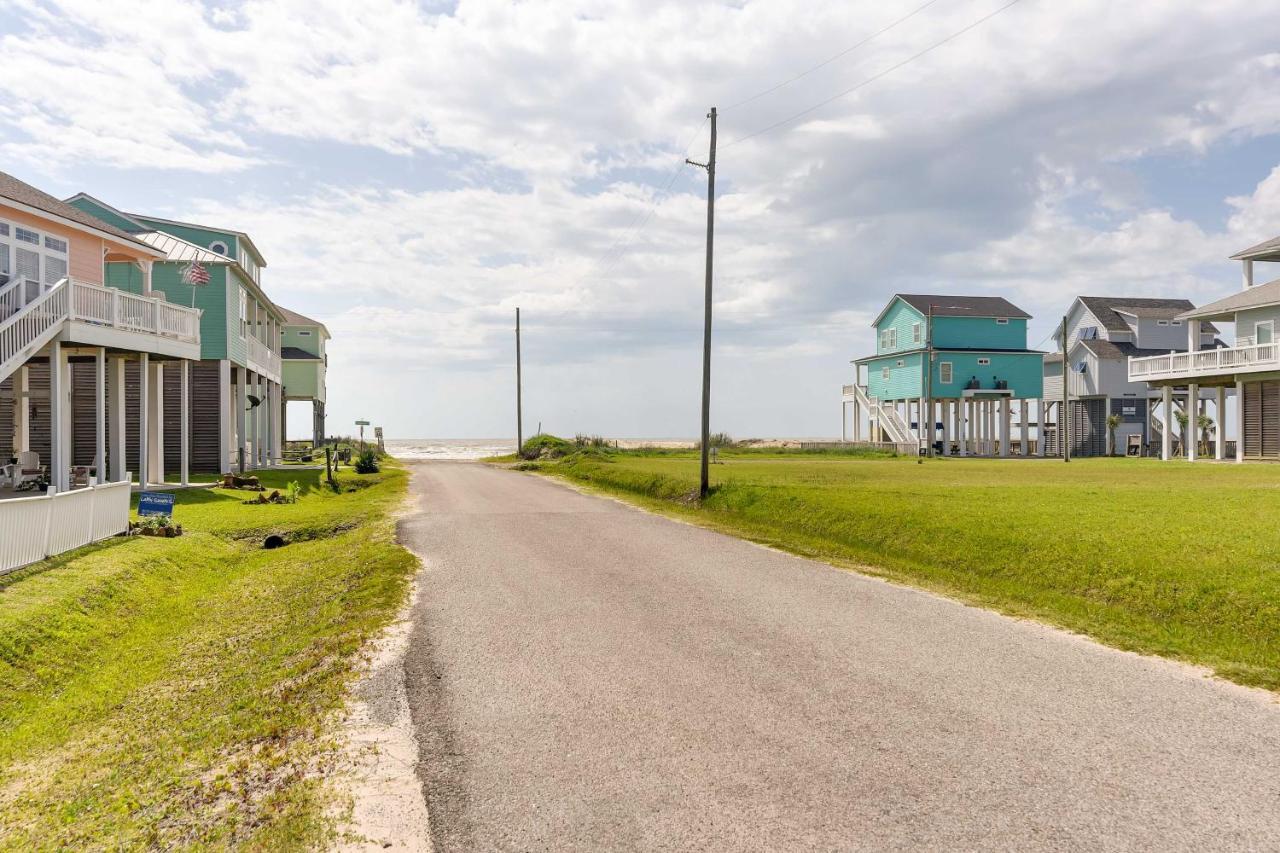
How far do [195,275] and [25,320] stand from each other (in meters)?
11.2

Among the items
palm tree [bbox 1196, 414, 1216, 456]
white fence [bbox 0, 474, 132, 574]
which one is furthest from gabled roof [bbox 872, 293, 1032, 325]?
white fence [bbox 0, 474, 132, 574]

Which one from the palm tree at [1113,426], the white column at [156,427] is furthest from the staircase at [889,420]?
the white column at [156,427]

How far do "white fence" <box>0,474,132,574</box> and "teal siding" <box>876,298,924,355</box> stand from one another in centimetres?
4823

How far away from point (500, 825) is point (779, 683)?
10.4 feet

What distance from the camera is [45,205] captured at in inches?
880

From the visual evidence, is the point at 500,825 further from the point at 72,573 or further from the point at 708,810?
the point at 72,573

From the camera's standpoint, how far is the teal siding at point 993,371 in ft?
180

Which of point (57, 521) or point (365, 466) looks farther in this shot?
point (365, 466)

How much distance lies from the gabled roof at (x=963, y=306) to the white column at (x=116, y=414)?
44.5 metres

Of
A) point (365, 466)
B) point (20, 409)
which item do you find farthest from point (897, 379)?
point (20, 409)

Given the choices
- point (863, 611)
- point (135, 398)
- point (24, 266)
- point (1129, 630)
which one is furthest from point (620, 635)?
point (135, 398)

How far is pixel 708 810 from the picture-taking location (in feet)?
15.7

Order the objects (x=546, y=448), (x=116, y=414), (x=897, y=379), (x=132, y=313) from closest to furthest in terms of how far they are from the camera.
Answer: (x=132, y=313)
(x=116, y=414)
(x=546, y=448)
(x=897, y=379)

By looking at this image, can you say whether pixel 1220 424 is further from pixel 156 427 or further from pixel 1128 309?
pixel 156 427
